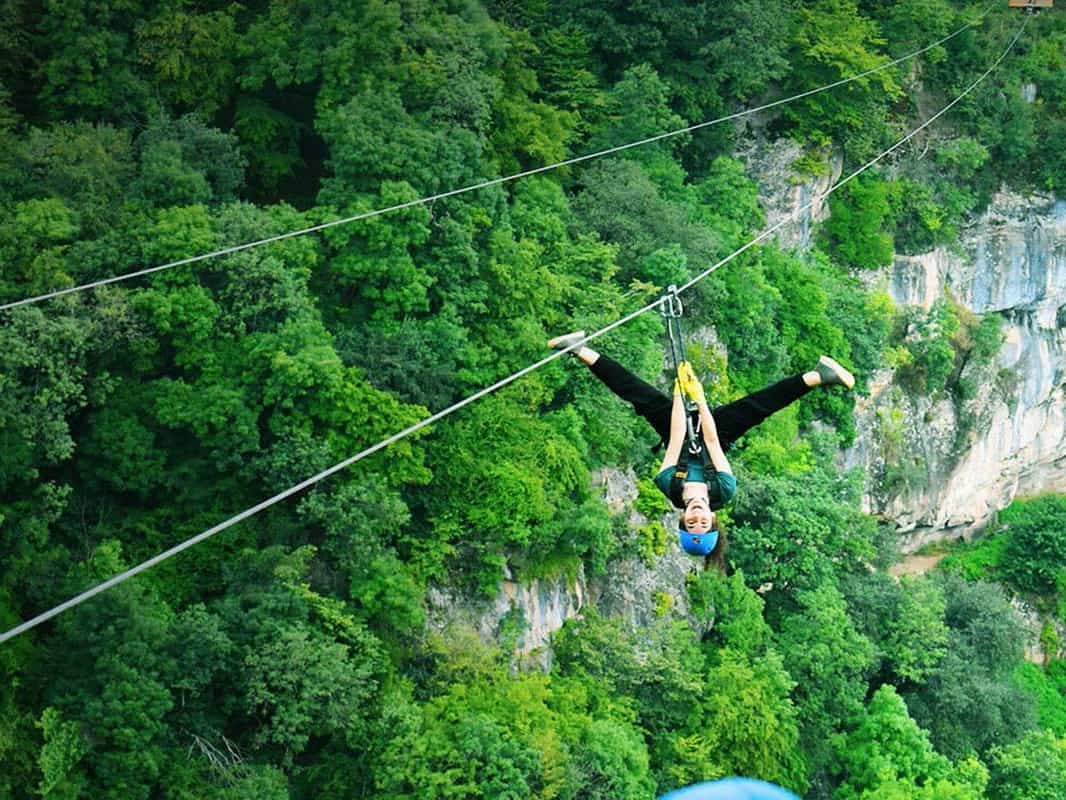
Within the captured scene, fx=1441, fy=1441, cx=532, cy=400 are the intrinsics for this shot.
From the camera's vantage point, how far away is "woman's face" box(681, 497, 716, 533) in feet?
→ 35.2

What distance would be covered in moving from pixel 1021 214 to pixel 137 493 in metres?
24.9

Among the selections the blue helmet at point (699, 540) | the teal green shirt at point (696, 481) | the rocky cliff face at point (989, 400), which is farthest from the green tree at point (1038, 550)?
the blue helmet at point (699, 540)

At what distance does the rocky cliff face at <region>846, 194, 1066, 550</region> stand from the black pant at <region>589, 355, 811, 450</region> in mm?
20914

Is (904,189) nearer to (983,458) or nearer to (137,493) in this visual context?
(983,458)

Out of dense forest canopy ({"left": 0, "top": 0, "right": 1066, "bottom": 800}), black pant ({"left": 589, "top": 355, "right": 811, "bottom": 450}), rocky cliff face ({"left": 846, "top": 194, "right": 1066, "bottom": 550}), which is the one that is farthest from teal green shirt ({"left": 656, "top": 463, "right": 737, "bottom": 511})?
rocky cliff face ({"left": 846, "top": 194, "right": 1066, "bottom": 550})

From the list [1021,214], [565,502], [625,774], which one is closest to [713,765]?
[625,774]

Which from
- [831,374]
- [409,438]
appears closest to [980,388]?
[409,438]

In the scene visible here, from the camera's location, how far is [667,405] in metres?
11.2

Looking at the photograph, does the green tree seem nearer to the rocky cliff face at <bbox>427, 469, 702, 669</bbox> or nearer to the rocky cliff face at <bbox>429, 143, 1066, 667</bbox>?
the rocky cliff face at <bbox>429, 143, 1066, 667</bbox>

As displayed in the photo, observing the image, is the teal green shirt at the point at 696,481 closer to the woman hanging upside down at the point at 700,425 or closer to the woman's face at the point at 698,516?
Answer: the woman hanging upside down at the point at 700,425

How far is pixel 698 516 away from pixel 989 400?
86.9 ft

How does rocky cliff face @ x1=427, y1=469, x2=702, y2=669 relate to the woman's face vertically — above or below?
below

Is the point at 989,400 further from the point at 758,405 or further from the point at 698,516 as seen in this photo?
the point at 698,516

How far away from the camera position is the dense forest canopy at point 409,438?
17031mm
